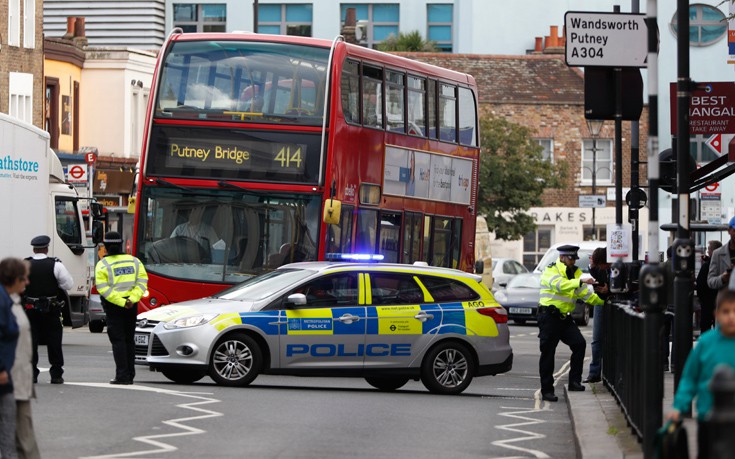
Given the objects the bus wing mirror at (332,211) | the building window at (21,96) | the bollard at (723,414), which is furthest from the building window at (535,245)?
the bollard at (723,414)

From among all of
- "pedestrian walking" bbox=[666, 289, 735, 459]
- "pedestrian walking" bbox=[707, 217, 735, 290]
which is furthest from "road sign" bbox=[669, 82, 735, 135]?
"pedestrian walking" bbox=[666, 289, 735, 459]

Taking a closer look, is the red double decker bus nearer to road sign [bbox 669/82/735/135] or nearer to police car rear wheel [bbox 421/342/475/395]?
police car rear wheel [bbox 421/342/475/395]

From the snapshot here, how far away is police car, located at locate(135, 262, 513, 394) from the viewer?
18625mm

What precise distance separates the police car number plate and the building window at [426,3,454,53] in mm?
54769

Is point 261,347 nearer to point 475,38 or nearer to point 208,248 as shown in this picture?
point 208,248

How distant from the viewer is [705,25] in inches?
2643

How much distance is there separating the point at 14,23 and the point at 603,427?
3658 cm

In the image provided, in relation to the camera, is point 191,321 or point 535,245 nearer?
point 191,321

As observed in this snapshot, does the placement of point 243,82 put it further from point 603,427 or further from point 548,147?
point 548,147

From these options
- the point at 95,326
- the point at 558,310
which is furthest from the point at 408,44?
the point at 558,310

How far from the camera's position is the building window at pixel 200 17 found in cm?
7306

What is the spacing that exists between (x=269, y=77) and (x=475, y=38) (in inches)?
1963

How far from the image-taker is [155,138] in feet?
71.8

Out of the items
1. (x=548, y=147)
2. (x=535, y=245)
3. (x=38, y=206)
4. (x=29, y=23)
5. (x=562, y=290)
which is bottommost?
(x=562, y=290)
